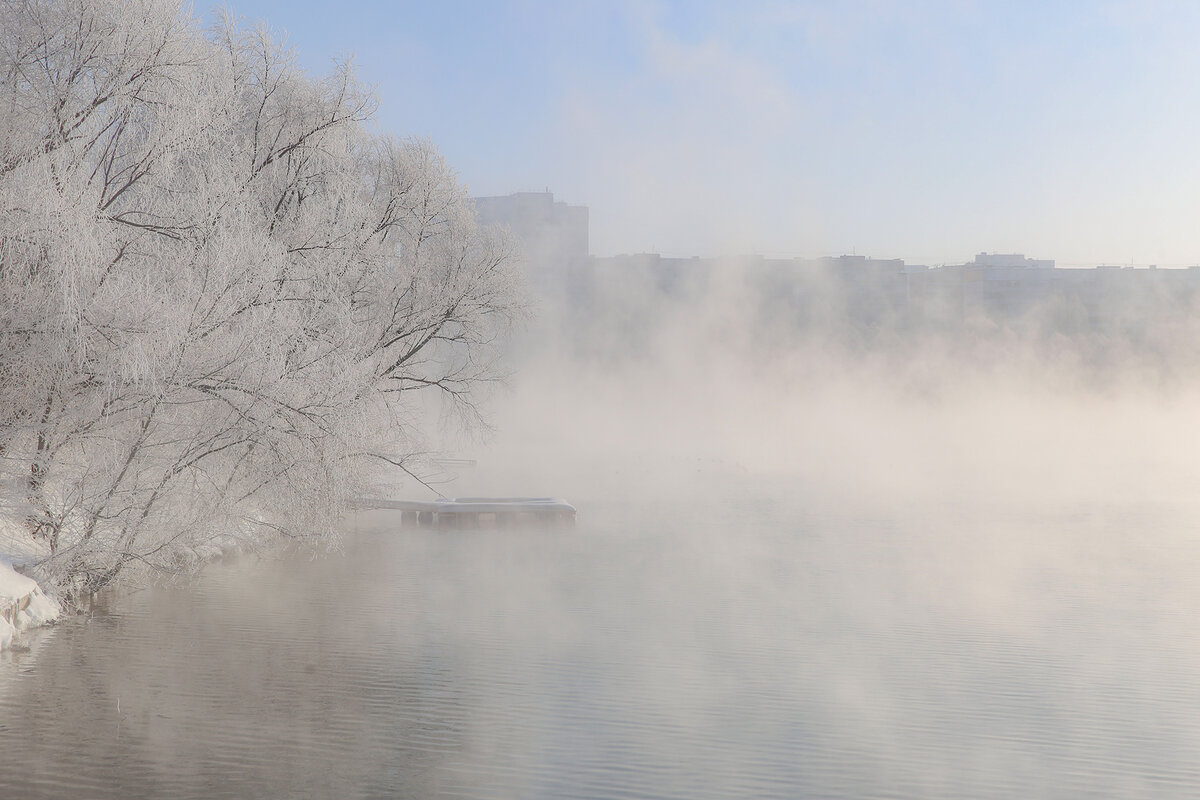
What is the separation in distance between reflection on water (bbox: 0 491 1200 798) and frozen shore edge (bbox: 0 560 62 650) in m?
0.26

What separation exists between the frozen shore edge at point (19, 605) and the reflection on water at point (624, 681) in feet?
0.84

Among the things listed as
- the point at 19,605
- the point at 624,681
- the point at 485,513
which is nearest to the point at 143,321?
the point at 19,605

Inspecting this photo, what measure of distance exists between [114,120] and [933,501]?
46.4ft

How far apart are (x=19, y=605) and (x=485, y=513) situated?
7877 mm

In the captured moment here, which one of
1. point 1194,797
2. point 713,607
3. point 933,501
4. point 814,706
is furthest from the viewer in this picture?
point 933,501

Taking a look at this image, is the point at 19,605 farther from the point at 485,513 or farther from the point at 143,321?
the point at 485,513

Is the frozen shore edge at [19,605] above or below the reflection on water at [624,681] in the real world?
above

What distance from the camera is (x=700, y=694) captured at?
7.44 meters

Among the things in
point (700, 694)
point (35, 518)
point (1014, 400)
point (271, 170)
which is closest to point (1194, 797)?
point (700, 694)

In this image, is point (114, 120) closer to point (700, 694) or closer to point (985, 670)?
point (700, 694)

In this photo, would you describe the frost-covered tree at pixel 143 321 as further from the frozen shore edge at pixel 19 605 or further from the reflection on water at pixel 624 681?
the reflection on water at pixel 624 681

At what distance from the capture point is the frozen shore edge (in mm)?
8223

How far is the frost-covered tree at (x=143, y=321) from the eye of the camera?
830 centimetres

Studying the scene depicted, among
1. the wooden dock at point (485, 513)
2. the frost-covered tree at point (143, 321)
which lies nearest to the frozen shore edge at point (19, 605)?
the frost-covered tree at point (143, 321)
